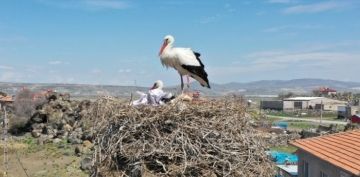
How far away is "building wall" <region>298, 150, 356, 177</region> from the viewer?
16047mm

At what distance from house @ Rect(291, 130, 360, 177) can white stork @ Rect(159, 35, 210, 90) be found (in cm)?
669

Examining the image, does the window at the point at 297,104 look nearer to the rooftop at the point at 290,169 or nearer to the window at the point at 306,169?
the rooftop at the point at 290,169

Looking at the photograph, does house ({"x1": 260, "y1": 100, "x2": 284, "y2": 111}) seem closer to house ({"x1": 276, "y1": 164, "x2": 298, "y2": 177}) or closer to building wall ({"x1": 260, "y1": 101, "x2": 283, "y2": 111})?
building wall ({"x1": 260, "y1": 101, "x2": 283, "y2": 111})

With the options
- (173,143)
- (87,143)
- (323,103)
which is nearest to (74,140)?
(87,143)

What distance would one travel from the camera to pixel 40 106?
54.3 metres

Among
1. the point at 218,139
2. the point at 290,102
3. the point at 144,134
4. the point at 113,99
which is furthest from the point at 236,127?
the point at 290,102

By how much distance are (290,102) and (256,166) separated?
114 metres

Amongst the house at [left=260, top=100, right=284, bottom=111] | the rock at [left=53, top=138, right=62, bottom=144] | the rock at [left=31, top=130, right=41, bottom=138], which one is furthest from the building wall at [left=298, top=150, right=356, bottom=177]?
the house at [left=260, top=100, right=284, bottom=111]

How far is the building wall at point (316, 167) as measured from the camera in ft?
52.6

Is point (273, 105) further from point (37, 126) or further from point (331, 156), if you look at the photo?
point (331, 156)

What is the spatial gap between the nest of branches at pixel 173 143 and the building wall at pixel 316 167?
771 centimetres

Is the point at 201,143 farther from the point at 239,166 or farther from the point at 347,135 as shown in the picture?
the point at 347,135

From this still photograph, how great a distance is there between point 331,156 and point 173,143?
1022cm

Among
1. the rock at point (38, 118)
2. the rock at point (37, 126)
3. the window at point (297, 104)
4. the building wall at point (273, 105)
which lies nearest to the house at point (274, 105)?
the building wall at point (273, 105)
